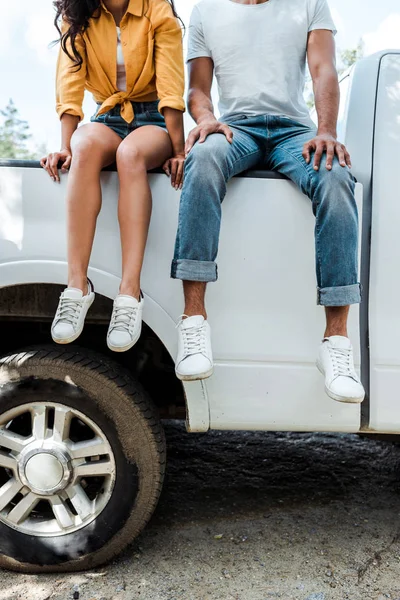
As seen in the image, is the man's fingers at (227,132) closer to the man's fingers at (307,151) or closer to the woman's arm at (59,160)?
the man's fingers at (307,151)

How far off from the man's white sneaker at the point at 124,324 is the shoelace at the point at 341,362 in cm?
73

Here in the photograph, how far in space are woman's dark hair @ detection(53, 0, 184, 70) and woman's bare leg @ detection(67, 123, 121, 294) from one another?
0.52 meters

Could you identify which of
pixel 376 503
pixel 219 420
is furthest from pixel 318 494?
pixel 219 420

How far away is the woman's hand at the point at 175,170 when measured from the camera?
2377mm

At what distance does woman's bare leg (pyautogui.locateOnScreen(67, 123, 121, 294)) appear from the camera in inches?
89.3

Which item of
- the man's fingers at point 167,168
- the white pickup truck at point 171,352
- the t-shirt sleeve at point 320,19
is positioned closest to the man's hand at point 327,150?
the white pickup truck at point 171,352

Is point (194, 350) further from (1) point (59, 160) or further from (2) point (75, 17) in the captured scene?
(2) point (75, 17)

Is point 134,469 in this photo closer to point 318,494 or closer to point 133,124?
point 318,494

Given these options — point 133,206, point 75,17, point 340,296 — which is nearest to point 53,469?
point 133,206

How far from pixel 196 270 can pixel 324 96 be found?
3.38 feet

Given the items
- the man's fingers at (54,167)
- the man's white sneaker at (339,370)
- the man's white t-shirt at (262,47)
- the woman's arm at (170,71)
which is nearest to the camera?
the man's white sneaker at (339,370)

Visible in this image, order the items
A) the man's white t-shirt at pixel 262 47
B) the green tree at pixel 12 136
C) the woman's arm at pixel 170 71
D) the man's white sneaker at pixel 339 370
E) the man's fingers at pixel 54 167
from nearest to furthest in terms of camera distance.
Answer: the man's white sneaker at pixel 339 370
the man's fingers at pixel 54 167
the woman's arm at pixel 170 71
the man's white t-shirt at pixel 262 47
the green tree at pixel 12 136

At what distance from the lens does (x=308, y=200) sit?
2.32m

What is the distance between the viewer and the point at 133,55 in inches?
105
